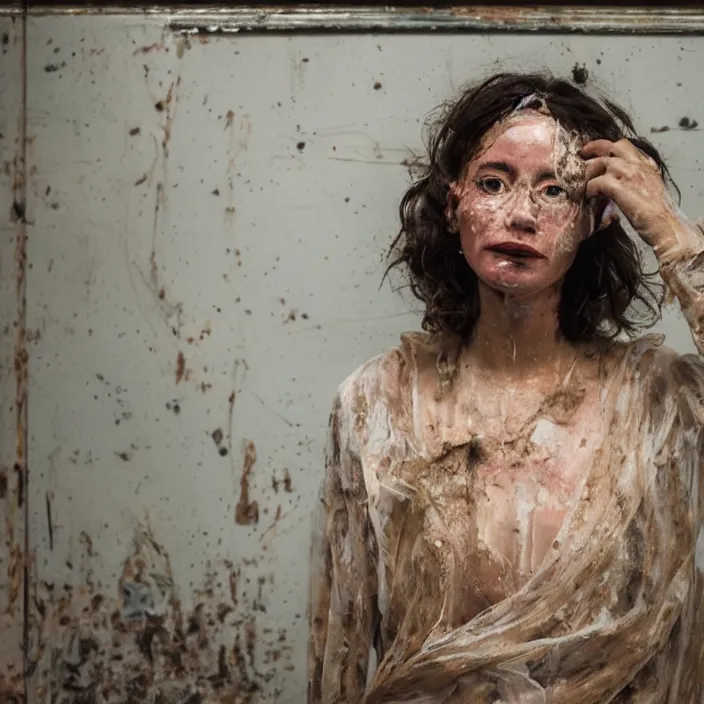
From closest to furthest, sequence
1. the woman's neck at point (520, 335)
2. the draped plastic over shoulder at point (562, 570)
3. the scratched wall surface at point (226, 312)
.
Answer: the draped plastic over shoulder at point (562, 570), the woman's neck at point (520, 335), the scratched wall surface at point (226, 312)

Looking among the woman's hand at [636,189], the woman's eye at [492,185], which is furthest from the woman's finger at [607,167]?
the woman's eye at [492,185]

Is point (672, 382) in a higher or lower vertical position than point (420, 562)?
higher

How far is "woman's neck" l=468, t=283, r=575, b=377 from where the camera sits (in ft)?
6.76

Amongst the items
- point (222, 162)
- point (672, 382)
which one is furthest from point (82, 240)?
point (672, 382)

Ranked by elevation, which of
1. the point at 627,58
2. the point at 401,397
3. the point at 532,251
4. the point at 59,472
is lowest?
the point at 59,472

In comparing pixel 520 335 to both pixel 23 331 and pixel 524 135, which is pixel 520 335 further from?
pixel 23 331

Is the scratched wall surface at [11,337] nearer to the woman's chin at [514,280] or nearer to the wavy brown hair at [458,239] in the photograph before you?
the wavy brown hair at [458,239]

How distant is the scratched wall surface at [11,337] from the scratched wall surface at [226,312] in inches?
2.7

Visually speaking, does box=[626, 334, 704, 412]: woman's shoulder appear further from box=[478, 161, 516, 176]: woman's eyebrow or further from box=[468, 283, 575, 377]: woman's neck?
box=[478, 161, 516, 176]: woman's eyebrow

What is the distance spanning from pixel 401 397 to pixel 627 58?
2.45ft

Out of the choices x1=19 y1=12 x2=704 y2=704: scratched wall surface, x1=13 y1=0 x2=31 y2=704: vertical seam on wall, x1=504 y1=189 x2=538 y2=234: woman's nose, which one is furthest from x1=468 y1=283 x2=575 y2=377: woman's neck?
x1=13 y1=0 x2=31 y2=704: vertical seam on wall

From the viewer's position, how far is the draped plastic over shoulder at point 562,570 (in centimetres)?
193

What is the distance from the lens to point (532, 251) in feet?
6.52

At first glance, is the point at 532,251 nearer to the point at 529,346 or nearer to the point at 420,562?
the point at 529,346
